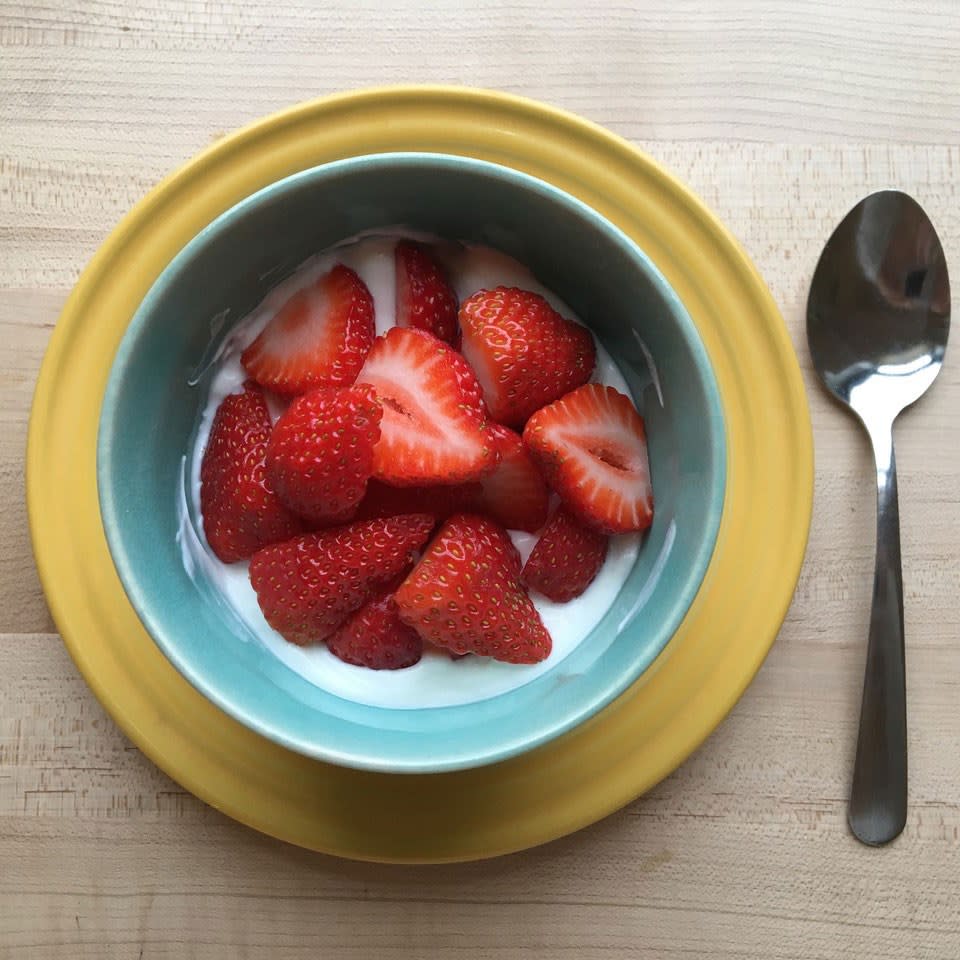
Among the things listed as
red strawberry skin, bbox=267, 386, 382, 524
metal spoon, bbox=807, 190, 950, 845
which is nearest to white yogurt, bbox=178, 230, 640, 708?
red strawberry skin, bbox=267, 386, 382, 524

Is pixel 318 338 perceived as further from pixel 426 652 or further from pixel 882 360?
pixel 882 360

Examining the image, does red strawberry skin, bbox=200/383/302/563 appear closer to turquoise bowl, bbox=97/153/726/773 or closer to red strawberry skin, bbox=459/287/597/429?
turquoise bowl, bbox=97/153/726/773

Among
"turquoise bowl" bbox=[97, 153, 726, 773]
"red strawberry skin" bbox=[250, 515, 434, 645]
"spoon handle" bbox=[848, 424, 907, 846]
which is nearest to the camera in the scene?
"turquoise bowl" bbox=[97, 153, 726, 773]

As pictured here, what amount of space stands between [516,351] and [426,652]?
0.30m

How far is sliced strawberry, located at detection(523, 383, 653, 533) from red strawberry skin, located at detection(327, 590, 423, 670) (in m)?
0.20

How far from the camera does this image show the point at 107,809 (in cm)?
103

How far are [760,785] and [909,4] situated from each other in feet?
2.82

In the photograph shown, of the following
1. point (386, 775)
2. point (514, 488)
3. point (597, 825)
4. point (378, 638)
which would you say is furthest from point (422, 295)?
point (597, 825)

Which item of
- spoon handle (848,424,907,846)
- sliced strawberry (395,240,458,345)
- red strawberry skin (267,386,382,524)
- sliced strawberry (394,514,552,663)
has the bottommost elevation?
spoon handle (848,424,907,846)

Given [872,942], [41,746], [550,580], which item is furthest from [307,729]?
[872,942]

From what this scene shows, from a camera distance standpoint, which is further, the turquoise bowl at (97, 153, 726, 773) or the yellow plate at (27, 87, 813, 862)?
the yellow plate at (27, 87, 813, 862)

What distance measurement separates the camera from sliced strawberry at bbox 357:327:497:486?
0.91 meters

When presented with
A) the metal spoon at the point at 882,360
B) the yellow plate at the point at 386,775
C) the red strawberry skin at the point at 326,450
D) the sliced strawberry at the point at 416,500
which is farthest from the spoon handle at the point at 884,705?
the red strawberry skin at the point at 326,450

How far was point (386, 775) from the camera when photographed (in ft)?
3.17
